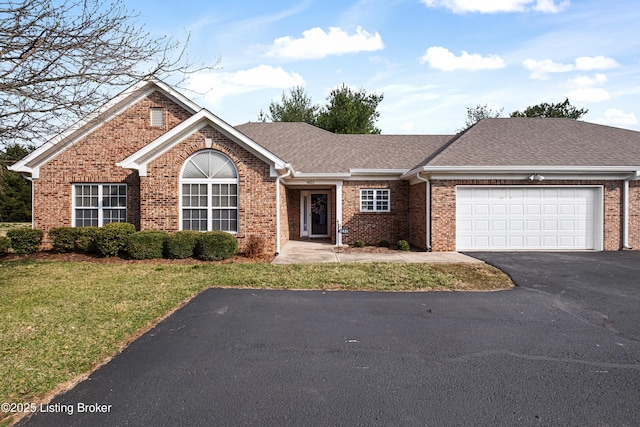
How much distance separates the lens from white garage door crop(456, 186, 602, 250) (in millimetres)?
13156

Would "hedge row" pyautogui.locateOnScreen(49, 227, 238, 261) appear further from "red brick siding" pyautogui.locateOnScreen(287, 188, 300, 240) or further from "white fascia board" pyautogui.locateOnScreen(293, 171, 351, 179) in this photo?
"red brick siding" pyautogui.locateOnScreen(287, 188, 300, 240)

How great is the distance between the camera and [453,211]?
13125 millimetres

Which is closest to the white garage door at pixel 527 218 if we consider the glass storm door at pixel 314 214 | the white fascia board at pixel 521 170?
the white fascia board at pixel 521 170

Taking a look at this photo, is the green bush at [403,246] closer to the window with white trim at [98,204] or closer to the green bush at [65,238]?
the window with white trim at [98,204]

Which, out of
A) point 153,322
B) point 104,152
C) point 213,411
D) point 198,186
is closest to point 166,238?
point 198,186

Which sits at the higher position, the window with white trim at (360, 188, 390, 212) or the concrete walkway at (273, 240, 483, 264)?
the window with white trim at (360, 188, 390, 212)

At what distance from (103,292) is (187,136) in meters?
6.36

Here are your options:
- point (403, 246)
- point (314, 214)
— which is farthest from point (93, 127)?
point (403, 246)

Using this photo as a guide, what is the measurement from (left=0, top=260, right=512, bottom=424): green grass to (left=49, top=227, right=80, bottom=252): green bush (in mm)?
1084

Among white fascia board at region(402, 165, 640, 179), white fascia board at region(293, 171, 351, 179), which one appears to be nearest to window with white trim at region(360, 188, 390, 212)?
white fascia board at region(293, 171, 351, 179)

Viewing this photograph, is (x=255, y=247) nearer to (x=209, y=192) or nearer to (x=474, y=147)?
(x=209, y=192)

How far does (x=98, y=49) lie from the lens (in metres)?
6.17

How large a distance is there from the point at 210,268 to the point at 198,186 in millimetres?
3676

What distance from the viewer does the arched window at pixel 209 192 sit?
1236 cm
